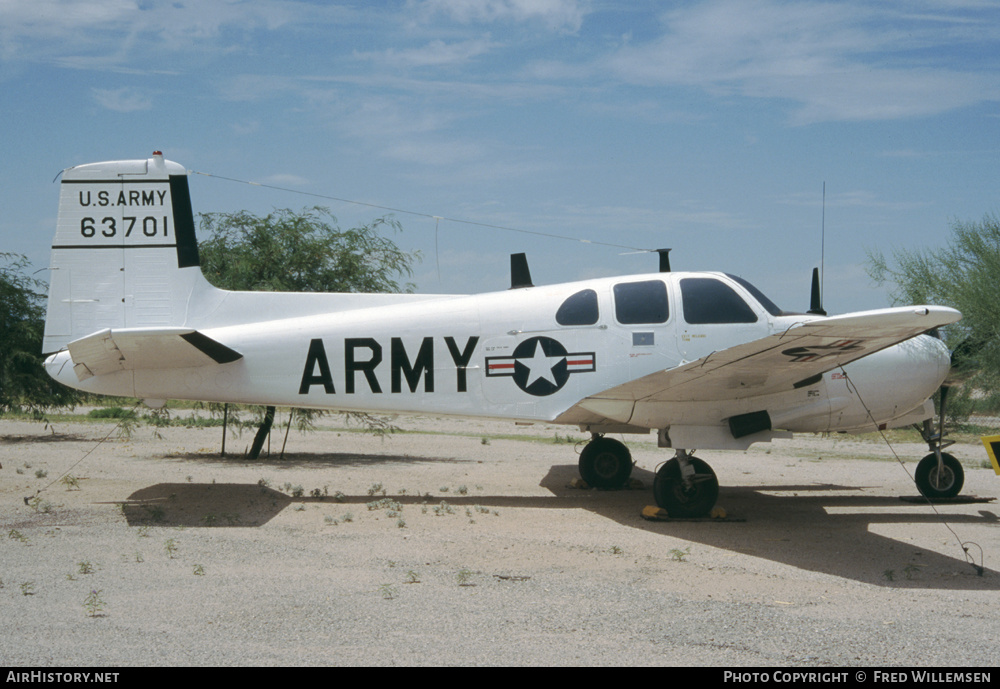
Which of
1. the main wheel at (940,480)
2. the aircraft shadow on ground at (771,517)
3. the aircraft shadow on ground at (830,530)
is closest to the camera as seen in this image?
the aircraft shadow on ground at (830,530)

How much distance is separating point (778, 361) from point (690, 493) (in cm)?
213

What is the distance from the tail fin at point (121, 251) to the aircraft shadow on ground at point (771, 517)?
2.34 metres

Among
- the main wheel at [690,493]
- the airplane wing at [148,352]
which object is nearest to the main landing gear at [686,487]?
the main wheel at [690,493]

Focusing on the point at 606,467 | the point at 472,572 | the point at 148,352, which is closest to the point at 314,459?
the point at 606,467

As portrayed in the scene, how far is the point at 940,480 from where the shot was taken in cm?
1055

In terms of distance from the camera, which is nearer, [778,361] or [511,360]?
Answer: [778,361]

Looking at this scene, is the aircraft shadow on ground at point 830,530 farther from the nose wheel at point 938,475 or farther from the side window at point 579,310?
the side window at point 579,310

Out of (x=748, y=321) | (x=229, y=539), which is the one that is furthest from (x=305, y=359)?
(x=748, y=321)

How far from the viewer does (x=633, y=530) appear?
8.49 metres

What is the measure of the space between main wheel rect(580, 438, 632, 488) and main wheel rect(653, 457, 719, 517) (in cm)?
253

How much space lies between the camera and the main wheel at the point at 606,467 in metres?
11.6

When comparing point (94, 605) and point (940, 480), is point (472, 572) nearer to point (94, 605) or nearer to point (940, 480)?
point (94, 605)

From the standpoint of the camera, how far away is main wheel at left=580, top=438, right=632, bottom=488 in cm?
1159
